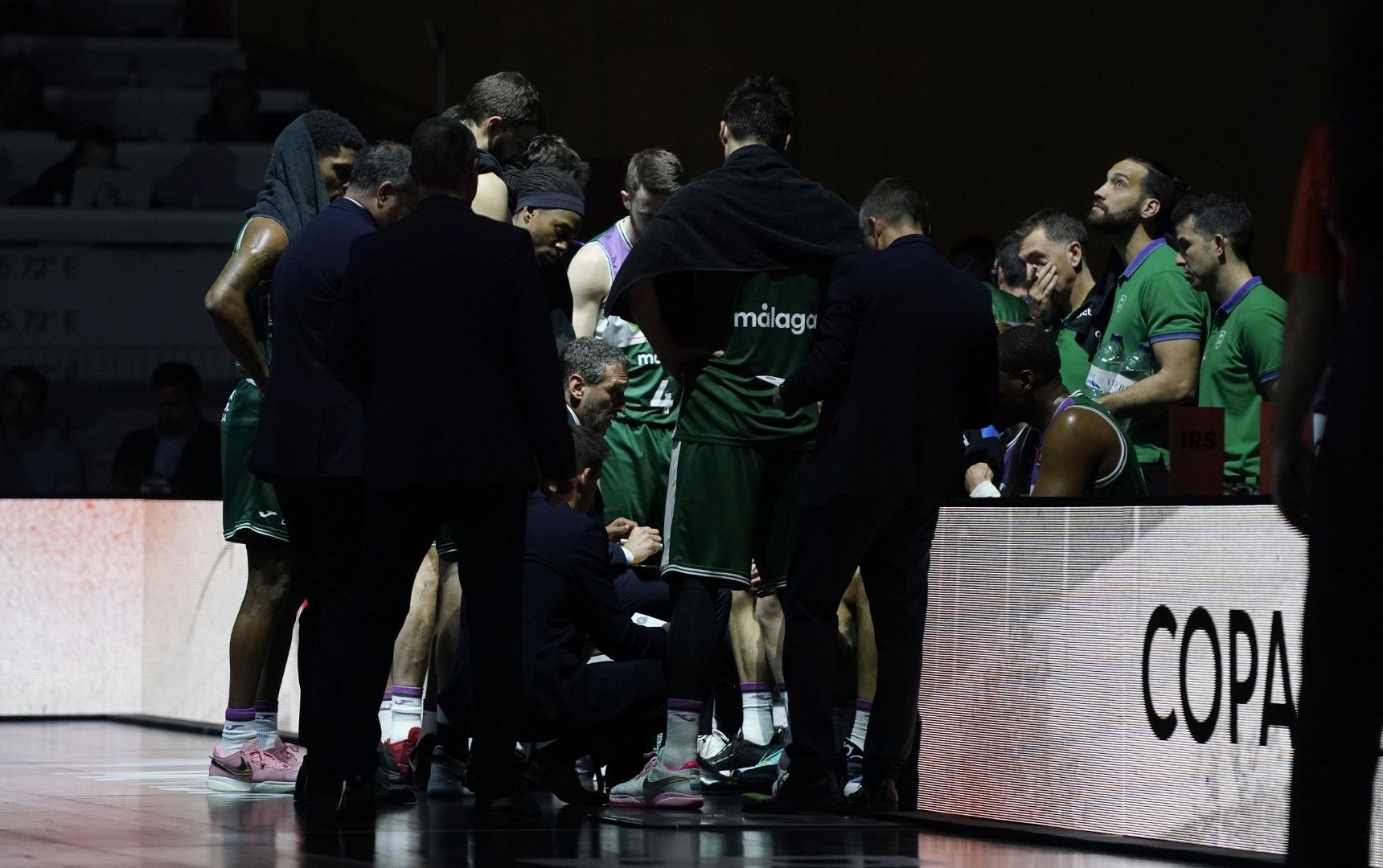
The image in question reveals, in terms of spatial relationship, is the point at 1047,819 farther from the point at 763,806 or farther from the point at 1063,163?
the point at 1063,163

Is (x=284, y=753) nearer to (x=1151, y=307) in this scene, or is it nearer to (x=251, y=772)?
(x=251, y=772)

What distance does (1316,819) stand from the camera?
7.30 ft

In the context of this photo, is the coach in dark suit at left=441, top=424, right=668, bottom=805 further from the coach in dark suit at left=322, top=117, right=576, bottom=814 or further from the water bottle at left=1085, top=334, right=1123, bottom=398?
the water bottle at left=1085, top=334, right=1123, bottom=398

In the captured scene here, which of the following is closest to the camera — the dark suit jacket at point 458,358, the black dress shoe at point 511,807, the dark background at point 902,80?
the dark suit jacket at point 458,358

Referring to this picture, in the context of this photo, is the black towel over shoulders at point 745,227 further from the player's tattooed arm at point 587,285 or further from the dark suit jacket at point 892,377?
the player's tattooed arm at point 587,285

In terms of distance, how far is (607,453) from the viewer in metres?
5.62

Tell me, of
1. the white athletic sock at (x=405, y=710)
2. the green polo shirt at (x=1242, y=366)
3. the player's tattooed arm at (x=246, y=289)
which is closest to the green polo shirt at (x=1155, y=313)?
the green polo shirt at (x=1242, y=366)

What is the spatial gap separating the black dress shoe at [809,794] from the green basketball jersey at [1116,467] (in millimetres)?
956

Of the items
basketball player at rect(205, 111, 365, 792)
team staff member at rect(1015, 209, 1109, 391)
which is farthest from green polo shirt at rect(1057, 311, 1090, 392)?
basketball player at rect(205, 111, 365, 792)

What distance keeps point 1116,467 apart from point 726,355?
3.28 feet

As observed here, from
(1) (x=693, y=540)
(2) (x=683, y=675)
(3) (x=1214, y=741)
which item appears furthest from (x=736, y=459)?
(3) (x=1214, y=741)

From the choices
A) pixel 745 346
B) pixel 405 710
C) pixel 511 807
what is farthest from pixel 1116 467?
pixel 405 710

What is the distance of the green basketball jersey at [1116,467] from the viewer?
17.3 ft

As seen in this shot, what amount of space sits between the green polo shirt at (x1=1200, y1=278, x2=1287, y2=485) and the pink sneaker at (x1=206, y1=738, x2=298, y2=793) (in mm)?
2726
